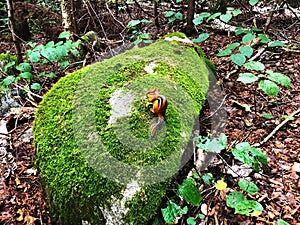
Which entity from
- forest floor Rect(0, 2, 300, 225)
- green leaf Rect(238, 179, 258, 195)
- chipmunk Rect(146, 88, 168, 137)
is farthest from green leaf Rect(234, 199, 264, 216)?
chipmunk Rect(146, 88, 168, 137)

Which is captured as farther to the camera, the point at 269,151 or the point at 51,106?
the point at 269,151

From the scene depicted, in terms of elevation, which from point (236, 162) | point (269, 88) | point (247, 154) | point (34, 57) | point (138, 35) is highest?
point (269, 88)

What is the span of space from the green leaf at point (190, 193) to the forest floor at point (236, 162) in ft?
0.85

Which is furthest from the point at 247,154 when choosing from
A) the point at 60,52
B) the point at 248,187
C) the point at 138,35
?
the point at 138,35

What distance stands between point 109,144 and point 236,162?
4.53 feet

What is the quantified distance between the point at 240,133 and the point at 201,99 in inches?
24.8

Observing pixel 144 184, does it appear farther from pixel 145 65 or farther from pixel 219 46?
pixel 219 46

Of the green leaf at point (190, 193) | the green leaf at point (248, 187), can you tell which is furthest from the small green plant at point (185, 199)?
the green leaf at point (248, 187)

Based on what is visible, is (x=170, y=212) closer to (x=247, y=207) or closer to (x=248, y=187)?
(x=247, y=207)

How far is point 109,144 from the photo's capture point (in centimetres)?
191

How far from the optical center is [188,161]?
231 cm

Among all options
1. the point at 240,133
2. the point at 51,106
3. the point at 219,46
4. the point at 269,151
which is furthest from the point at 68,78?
the point at 219,46

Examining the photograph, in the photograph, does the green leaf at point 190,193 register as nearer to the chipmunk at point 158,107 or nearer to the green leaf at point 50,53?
the chipmunk at point 158,107

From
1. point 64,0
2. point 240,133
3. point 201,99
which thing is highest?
point 64,0
